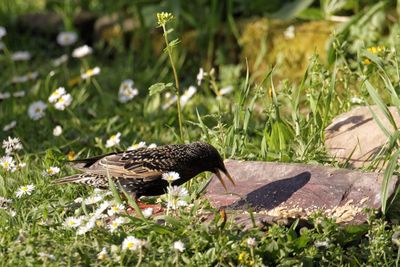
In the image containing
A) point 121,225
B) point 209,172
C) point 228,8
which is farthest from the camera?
point 228,8

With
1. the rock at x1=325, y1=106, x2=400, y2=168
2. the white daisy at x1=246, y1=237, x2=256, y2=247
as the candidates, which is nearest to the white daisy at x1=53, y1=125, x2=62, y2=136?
the rock at x1=325, y1=106, x2=400, y2=168

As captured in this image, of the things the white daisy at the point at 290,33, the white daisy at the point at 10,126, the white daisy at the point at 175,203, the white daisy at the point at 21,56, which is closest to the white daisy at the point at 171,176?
the white daisy at the point at 175,203

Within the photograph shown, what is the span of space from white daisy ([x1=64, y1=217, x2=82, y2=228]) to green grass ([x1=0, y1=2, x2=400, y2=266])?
62 millimetres

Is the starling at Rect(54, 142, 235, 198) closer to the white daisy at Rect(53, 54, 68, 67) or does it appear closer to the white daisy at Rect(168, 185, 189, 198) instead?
the white daisy at Rect(168, 185, 189, 198)

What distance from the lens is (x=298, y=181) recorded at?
17.3 ft

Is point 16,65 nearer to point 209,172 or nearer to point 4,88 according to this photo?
point 4,88

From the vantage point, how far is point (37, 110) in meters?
7.31

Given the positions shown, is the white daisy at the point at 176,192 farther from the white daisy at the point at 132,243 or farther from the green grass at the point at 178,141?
the white daisy at the point at 132,243

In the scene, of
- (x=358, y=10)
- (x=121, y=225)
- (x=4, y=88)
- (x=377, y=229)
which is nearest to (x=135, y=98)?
(x=4, y=88)

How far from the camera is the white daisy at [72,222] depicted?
4.72 meters

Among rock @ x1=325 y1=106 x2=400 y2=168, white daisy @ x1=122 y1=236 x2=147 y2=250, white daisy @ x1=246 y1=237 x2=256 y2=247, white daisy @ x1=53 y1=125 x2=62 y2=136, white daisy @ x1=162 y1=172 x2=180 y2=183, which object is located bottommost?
rock @ x1=325 y1=106 x2=400 y2=168

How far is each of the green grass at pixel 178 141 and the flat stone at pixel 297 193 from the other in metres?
0.12

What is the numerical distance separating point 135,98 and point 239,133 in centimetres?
223

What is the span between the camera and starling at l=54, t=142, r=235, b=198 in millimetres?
5371
